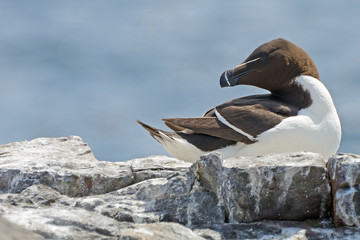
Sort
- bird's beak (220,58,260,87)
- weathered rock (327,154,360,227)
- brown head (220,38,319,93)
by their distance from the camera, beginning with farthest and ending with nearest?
bird's beak (220,58,260,87)
brown head (220,38,319,93)
weathered rock (327,154,360,227)

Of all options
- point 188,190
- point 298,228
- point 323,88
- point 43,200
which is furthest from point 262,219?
point 323,88

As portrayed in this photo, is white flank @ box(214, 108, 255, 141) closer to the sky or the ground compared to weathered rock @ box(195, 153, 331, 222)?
closer to the sky

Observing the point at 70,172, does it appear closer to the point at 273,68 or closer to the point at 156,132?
the point at 156,132

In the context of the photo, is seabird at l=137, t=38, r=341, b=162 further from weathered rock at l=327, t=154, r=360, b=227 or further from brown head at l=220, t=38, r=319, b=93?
weathered rock at l=327, t=154, r=360, b=227

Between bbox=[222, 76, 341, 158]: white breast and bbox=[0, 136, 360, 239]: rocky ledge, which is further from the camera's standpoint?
bbox=[222, 76, 341, 158]: white breast

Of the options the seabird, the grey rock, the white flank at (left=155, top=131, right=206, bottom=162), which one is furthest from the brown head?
the grey rock

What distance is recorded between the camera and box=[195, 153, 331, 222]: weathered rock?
5586 millimetres

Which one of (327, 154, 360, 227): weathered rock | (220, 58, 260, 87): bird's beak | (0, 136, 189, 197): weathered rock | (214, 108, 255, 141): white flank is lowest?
Result: (327, 154, 360, 227): weathered rock

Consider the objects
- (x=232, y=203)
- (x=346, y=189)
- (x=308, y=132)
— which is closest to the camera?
(x=346, y=189)

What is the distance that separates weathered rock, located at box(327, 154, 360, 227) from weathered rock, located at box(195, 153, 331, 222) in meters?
0.12

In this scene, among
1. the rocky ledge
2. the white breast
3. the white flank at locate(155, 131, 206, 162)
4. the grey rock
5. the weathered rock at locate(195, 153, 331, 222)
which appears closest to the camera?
the rocky ledge

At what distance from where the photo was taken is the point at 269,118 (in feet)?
27.1

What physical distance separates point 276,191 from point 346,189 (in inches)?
26.3

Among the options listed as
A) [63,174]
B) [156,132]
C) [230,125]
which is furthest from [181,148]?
[63,174]
